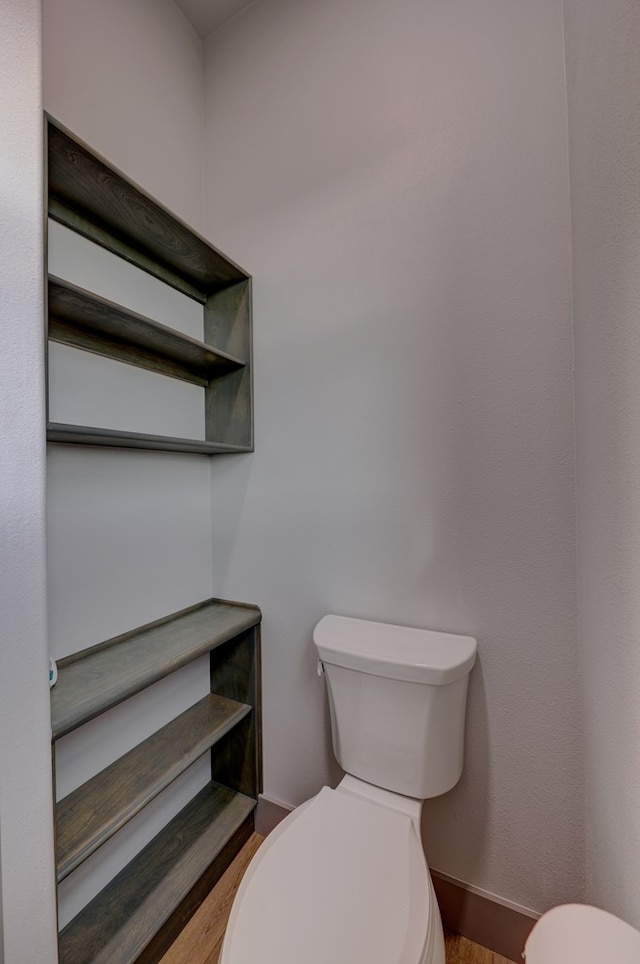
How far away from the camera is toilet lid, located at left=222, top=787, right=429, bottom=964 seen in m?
0.64

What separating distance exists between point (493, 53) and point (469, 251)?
19.8 inches

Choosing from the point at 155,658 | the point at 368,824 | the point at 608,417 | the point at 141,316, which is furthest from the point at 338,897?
the point at 141,316

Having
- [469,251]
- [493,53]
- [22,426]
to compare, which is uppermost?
[493,53]

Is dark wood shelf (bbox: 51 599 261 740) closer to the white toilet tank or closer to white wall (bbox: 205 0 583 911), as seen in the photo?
white wall (bbox: 205 0 583 911)

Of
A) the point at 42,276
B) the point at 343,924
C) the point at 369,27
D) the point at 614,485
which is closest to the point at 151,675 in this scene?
the point at 343,924

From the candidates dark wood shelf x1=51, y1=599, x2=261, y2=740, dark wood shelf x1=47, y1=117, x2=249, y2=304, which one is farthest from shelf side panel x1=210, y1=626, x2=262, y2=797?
dark wood shelf x1=47, y1=117, x2=249, y2=304

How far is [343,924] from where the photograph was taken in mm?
667

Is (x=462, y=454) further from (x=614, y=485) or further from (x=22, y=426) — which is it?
(x=22, y=426)

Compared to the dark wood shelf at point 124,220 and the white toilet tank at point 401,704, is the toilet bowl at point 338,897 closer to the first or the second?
the white toilet tank at point 401,704

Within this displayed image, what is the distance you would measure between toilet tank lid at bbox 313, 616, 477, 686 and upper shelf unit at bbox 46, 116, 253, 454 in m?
0.67

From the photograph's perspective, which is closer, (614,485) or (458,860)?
(614,485)

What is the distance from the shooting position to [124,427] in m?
1.15

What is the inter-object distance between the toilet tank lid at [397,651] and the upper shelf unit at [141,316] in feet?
2.20

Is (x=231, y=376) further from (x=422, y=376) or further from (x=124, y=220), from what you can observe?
(x=422, y=376)
